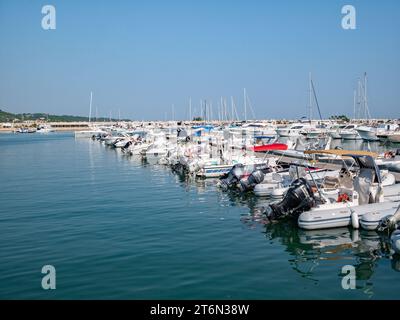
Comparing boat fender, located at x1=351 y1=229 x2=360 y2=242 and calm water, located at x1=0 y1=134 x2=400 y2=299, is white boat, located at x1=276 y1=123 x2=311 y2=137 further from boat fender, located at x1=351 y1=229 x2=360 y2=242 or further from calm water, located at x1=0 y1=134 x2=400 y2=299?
boat fender, located at x1=351 y1=229 x2=360 y2=242

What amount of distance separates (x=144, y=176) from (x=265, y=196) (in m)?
13.5

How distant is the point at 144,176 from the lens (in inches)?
1346

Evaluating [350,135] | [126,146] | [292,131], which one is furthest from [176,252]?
[292,131]

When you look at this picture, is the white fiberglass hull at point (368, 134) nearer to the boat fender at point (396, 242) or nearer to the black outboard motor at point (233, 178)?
the black outboard motor at point (233, 178)

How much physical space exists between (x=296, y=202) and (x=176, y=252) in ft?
18.2

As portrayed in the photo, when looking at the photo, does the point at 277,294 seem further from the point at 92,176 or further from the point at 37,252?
the point at 92,176

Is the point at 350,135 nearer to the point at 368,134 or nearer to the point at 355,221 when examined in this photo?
the point at 368,134

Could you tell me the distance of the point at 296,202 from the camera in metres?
17.3

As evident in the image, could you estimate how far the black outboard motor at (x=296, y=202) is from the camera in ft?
56.5

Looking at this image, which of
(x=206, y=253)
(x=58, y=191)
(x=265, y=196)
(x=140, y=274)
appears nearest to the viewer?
(x=140, y=274)

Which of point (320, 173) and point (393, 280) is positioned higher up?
point (320, 173)

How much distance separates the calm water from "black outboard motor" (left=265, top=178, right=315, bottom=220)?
612 millimetres
